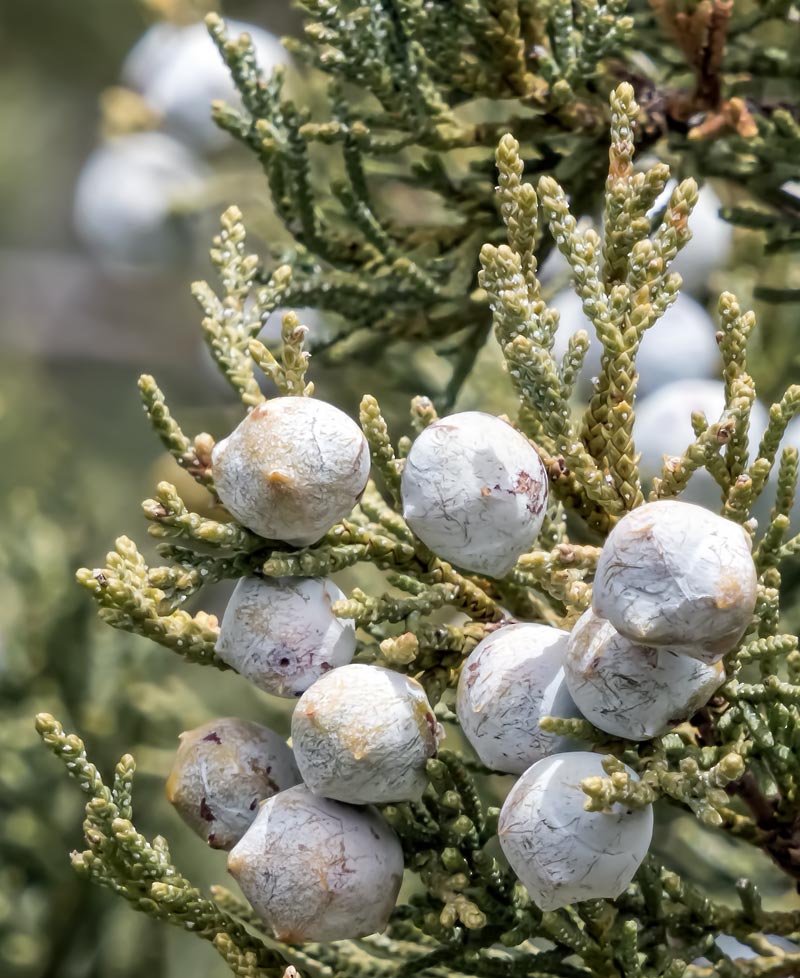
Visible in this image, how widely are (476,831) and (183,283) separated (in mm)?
2798

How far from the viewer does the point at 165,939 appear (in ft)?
6.13

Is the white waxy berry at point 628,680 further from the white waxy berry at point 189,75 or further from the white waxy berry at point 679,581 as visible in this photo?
the white waxy berry at point 189,75

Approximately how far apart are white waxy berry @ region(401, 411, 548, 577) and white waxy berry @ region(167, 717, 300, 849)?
0.71 feet

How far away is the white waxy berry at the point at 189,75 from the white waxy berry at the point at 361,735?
1.33 metres

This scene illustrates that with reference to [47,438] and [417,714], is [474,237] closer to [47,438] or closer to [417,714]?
[417,714]

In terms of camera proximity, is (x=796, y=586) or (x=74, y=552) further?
(x=74, y=552)

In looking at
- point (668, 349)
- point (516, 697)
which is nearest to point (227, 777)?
point (516, 697)

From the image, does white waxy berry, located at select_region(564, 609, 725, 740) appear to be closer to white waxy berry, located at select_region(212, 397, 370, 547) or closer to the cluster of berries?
the cluster of berries

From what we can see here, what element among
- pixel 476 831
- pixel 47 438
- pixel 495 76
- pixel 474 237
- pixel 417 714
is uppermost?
pixel 495 76

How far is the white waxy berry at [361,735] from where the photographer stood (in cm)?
86

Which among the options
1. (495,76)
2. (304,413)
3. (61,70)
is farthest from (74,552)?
(61,70)

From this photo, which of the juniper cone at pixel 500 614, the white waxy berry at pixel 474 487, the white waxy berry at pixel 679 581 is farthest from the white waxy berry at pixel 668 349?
the white waxy berry at pixel 679 581

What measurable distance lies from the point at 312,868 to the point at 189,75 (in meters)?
1.48

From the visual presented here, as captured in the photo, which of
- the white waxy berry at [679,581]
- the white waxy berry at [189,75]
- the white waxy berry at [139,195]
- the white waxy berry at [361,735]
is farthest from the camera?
the white waxy berry at [139,195]
